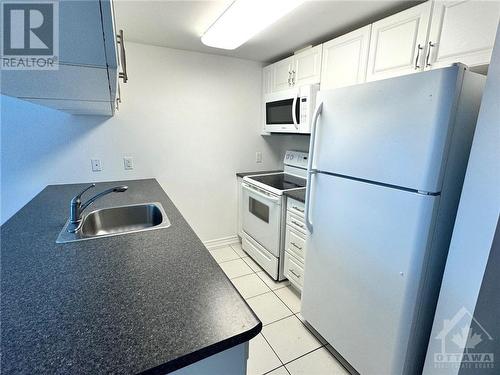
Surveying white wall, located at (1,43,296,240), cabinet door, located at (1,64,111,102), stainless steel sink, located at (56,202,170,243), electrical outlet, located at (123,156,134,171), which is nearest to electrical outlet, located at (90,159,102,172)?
white wall, located at (1,43,296,240)

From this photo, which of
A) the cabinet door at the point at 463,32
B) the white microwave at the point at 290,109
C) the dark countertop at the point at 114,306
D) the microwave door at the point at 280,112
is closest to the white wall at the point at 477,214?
the cabinet door at the point at 463,32

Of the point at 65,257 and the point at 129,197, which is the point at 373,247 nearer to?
the point at 65,257

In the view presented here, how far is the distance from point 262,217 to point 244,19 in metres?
1.67

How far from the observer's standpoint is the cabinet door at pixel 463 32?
1.13 meters

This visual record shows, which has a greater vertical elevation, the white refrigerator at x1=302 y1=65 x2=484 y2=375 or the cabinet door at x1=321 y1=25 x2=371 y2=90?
the cabinet door at x1=321 y1=25 x2=371 y2=90

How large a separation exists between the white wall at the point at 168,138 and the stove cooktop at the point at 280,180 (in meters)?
0.28

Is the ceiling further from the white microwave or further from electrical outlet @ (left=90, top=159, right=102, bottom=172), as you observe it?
electrical outlet @ (left=90, top=159, right=102, bottom=172)

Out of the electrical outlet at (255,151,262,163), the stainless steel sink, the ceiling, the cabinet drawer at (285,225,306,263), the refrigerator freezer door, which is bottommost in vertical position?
the cabinet drawer at (285,225,306,263)

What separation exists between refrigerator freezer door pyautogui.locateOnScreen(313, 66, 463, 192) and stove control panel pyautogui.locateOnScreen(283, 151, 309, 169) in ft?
3.89

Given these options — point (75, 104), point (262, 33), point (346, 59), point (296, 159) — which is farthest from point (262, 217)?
point (75, 104)

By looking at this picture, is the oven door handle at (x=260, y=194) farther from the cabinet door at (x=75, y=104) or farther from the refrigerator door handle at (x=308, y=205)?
the cabinet door at (x=75, y=104)

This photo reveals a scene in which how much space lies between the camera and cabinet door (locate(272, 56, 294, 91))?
2391 mm

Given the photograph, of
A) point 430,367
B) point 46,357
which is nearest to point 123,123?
point 46,357

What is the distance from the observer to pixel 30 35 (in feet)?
1.87
